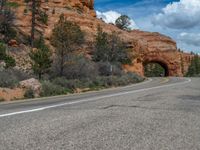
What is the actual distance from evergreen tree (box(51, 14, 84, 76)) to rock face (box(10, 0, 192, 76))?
19193 millimetres

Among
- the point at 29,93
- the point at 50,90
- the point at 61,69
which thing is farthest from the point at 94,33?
the point at 29,93

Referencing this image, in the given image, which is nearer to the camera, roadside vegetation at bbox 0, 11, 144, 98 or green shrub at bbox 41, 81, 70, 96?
green shrub at bbox 41, 81, 70, 96

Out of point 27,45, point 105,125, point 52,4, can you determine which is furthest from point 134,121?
point 52,4

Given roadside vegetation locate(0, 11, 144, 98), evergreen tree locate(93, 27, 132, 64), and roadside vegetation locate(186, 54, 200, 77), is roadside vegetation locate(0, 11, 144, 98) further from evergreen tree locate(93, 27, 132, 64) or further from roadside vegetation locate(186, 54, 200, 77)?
roadside vegetation locate(186, 54, 200, 77)

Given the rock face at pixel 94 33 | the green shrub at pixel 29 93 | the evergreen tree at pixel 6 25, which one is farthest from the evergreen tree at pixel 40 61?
the rock face at pixel 94 33

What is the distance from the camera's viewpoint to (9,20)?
4516 cm

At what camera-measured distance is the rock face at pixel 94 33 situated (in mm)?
53062

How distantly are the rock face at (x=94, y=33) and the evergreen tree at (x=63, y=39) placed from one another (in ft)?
63.0

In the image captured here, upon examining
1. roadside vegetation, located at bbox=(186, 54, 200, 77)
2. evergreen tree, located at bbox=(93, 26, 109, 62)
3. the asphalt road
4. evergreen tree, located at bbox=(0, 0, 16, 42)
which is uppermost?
evergreen tree, located at bbox=(0, 0, 16, 42)

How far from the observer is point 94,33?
57.2m

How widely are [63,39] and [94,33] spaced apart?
90.4 ft

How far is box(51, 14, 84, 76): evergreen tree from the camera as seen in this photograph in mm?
29531

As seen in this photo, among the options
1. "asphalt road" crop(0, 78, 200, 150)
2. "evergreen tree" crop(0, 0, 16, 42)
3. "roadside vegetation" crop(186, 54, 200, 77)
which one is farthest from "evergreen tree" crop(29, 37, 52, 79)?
"roadside vegetation" crop(186, 54, 200, 77)

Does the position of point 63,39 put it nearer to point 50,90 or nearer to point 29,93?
point 50,90
